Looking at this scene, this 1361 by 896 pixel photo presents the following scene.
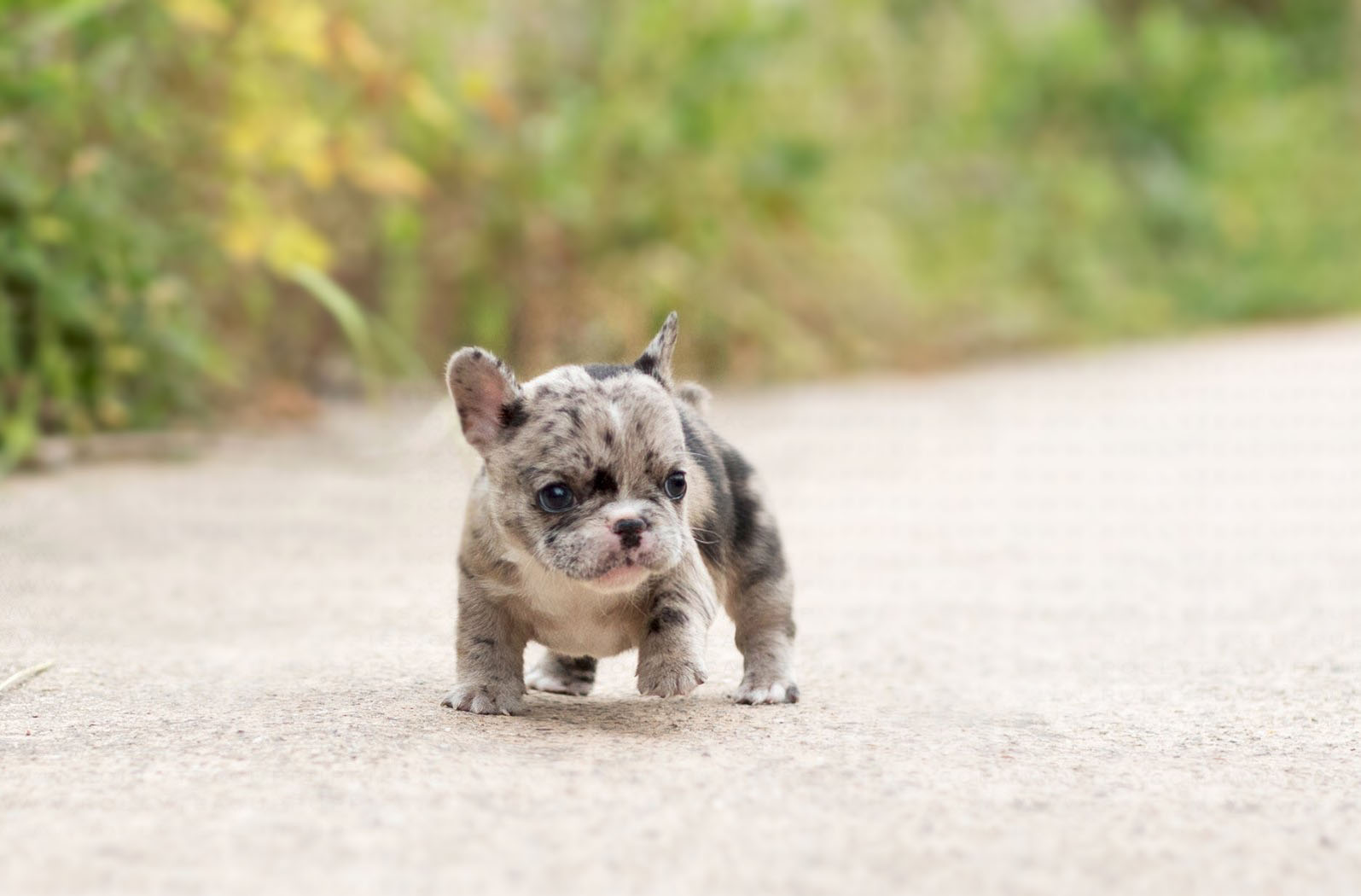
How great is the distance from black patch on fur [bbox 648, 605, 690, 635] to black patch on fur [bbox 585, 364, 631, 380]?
49cm

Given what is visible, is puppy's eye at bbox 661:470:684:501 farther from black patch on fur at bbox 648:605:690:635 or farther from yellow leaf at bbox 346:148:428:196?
yellow leaf at bbox 346:148:428:196

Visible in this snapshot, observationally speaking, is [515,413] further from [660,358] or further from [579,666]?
[579,666]

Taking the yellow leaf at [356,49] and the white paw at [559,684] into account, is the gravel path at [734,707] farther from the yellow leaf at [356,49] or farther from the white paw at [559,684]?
the yellow leaf at [356,49]

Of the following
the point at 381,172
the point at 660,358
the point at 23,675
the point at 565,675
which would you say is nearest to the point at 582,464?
the point at 660,358

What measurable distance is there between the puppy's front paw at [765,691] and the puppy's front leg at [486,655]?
49 centimetres

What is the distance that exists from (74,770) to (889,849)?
56.5 inches

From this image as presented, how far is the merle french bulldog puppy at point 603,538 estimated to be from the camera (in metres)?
3.14

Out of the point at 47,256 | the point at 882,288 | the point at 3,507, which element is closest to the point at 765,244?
the point at 882,288

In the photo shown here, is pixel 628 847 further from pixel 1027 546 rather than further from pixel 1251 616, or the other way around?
pixel 1027 546

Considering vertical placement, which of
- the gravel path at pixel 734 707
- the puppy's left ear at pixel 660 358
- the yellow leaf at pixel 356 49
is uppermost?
the yellow leaf at pixel 356 49

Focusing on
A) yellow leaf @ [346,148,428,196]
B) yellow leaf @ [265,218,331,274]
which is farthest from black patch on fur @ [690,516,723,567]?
yellow leaf @ [346,148,428,196]

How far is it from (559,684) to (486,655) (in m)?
0.43

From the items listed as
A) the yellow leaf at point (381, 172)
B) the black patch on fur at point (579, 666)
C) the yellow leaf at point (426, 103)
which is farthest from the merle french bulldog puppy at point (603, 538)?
the yellow leaf at point (426, 103)

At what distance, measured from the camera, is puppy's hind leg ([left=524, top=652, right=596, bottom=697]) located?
3.76m
